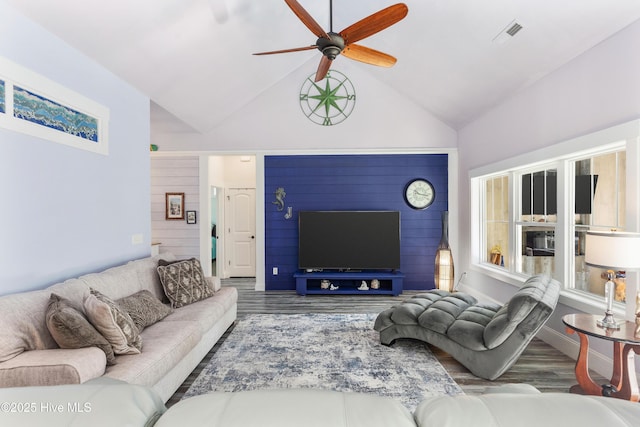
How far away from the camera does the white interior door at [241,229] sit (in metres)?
6.99

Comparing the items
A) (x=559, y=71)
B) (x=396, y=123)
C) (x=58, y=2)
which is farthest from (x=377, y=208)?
(x=58, y=2)

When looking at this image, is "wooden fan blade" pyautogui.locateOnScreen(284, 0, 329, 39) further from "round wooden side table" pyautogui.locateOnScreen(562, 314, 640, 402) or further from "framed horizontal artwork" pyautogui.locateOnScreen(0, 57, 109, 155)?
"round wooden side table" pyautogui.locateOnScreen(562, 314, 640, 402)

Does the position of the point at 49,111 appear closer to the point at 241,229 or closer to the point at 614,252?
the point at 614,252

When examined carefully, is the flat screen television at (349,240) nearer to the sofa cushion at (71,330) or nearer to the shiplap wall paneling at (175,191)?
the shiplap wall paneling at (175,191)

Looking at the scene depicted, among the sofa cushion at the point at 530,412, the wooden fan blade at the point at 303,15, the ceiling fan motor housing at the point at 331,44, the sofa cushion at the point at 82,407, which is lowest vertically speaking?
the sofa cushion at the point at 530,412

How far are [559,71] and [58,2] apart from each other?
421 cm

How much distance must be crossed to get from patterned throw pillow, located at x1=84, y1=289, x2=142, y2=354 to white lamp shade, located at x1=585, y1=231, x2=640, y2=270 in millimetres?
3069

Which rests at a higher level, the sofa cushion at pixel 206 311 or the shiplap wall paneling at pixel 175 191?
the shiplap wall paneling at pixel 175 191

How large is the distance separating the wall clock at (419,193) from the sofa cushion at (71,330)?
15.3 feet

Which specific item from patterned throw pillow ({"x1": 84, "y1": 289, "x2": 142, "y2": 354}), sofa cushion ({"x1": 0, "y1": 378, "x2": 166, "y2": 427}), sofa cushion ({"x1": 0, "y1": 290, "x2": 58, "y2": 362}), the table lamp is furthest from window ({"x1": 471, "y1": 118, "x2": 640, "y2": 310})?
sofa cushion ({"x1": 0, "y1": 290, "x2": 58, "y2": 362})

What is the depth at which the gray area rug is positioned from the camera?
98.0 inches

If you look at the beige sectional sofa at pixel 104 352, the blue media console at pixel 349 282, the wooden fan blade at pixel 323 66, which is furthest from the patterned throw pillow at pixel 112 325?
the blue media console at pixel 349 282

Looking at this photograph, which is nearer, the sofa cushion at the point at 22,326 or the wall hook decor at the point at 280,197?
the sofa cushion at the point at 22,326

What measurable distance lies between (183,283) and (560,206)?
3.82 meters
